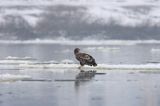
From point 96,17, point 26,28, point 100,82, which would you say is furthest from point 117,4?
point 100,82

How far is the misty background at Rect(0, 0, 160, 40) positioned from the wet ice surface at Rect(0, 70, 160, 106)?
49.1m

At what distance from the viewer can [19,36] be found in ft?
229

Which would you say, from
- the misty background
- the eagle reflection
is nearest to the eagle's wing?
the eagle reflection

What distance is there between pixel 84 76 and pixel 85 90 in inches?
136

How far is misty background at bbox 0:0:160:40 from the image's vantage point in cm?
6988

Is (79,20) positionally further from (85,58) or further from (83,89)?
(83,89)

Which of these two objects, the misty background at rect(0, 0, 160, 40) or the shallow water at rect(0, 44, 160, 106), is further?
the misty background at rect(0, 0, 160, 40)

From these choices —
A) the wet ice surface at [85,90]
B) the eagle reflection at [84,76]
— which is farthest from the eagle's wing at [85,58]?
the wet ice surface at [85,90]

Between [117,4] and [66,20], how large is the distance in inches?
243

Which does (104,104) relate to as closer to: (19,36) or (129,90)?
(129,90)

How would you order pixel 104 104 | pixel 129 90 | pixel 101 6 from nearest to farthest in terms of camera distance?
pixel 104 104 → pixel 129 90 → pixel 101 6

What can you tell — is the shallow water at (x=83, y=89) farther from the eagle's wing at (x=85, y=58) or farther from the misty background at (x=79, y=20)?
the misty background at (x=79, y=20)

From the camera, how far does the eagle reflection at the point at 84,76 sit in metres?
16.8

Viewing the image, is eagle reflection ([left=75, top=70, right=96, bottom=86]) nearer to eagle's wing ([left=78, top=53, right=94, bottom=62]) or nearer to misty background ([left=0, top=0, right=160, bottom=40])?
eagle's wing ([left=78, top=53, right=94, bottom=62])
